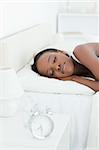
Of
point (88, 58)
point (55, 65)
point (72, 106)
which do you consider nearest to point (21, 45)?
point (55, 65)

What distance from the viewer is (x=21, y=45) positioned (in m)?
1.96

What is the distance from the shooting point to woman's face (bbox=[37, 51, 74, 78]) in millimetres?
1747

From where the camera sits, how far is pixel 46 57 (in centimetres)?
180

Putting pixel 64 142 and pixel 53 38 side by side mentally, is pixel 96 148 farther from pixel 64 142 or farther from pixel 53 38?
pixel 53 38

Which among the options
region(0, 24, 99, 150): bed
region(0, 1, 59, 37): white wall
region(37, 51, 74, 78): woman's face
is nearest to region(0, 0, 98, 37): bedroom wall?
region(0, 1, 59, 37): white wall

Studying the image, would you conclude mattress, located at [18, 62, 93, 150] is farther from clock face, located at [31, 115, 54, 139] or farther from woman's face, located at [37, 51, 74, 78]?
clock face, located at [31, 115, 54, 139]

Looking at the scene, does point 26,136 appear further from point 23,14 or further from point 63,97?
point 23,14

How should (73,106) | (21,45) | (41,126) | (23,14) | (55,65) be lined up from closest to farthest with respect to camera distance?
(41,126)
(73,106)
(55,65)
(21,45)
(23,14)

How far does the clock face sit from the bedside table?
18 mm

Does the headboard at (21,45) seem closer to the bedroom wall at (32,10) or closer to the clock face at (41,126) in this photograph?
the bedroom wall at (32,10)

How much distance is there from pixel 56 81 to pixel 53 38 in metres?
1.31

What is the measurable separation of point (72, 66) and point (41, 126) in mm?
645

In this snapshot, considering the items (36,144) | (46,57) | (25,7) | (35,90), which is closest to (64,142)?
(36,144)

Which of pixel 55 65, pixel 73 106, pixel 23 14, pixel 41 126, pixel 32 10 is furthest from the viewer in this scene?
pixel 32 10
